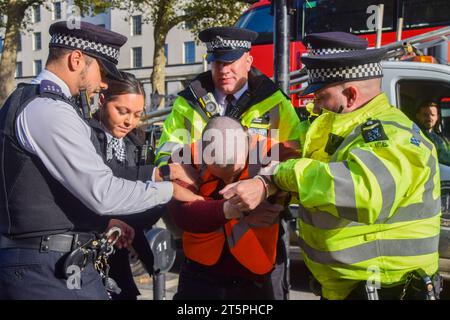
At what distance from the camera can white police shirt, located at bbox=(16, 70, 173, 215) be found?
214 centimetres

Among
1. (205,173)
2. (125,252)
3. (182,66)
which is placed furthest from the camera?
(182,66)

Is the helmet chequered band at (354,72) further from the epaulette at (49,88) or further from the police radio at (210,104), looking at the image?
the epaulette at (49,88)

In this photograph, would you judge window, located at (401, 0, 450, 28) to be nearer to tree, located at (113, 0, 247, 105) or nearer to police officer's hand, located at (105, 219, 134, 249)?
police officer's hand, located at (105, 219, 134, 249)

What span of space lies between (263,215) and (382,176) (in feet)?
2.76

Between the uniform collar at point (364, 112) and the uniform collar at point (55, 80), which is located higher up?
the uniform collar at point (55, 80)

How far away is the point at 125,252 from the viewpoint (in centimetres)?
316

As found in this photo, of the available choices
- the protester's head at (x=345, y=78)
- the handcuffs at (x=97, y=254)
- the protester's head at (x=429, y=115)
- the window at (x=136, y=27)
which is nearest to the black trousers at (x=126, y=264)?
the handcuffs at (x=97, y=254)

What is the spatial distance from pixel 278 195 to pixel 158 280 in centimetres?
105

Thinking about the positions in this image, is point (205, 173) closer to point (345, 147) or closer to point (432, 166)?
point (345, 147)

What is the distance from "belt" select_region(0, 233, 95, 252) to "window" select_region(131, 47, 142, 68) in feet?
145

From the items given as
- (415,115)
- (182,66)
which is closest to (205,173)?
(415,115)

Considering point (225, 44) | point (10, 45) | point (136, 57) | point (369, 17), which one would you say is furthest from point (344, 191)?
point (136, 57)

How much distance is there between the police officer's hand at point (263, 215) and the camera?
8.81ft

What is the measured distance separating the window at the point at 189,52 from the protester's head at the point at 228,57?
3913 centimetres
